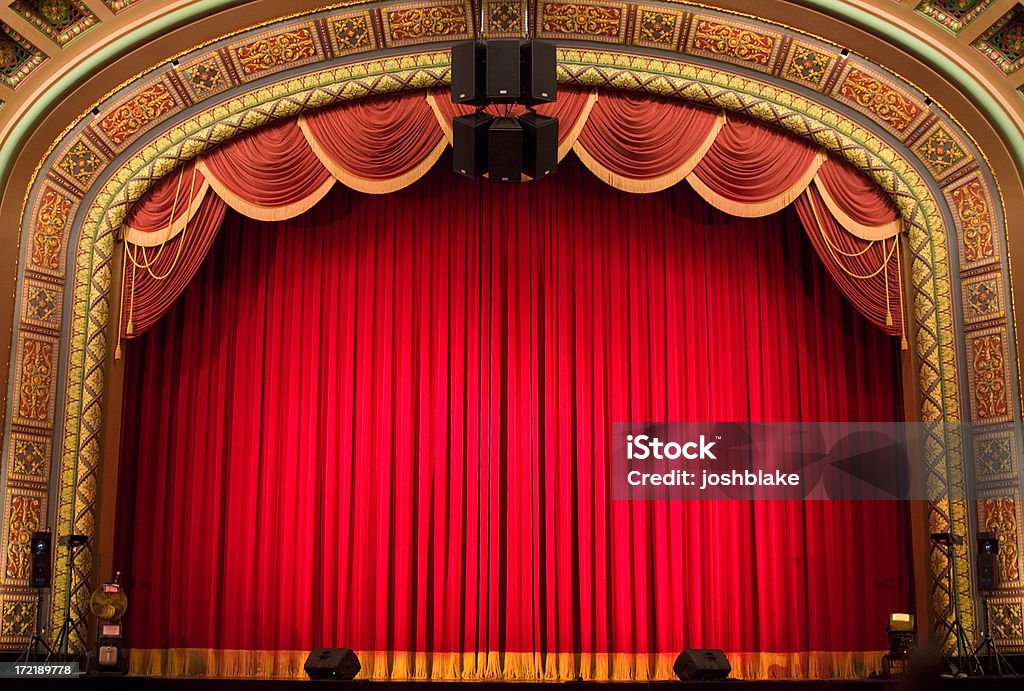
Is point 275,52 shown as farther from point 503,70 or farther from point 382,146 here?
point 503,70

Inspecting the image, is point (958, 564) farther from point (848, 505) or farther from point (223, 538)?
point (223, 538)

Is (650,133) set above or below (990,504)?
above

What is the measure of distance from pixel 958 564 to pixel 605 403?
8.49 feet

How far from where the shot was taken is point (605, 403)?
877 centimetres

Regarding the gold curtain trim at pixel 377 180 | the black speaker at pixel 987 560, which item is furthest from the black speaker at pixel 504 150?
the black speaker at pixel 987 560

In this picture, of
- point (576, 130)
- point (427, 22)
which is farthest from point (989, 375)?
point (427, 22)

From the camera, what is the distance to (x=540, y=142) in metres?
7.17

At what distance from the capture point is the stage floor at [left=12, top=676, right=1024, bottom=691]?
660 centimetres

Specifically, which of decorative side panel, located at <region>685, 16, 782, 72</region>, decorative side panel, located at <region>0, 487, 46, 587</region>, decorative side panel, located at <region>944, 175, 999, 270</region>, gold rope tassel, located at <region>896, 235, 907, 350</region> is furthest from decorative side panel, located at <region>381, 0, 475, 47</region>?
decorative side panel, located at <region>0, 487, 46, 587</region>

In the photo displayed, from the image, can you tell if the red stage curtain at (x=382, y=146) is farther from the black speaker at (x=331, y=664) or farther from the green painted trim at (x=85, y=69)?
the black speaker at (x=331, y=664)

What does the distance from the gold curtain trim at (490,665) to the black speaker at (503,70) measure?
379cm

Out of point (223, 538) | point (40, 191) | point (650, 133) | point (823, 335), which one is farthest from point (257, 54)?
point (823, 335)

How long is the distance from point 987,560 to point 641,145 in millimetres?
3382

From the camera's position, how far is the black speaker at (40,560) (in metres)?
7.23
